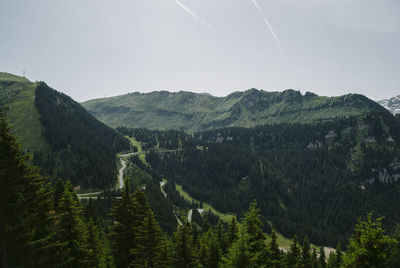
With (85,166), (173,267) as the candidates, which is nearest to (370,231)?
(173,267)

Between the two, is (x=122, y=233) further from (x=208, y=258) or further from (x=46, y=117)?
(x=46, y=117)

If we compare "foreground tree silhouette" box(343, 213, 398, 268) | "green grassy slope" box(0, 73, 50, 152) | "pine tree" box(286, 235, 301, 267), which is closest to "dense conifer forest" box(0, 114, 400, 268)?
"foreground tree silhouette" box(343, 213, 398, 268)

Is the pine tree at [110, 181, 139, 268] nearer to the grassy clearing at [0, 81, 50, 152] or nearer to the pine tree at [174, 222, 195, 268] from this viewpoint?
the pine tree at [174, 222, 195, 268]

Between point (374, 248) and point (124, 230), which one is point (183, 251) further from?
point (374, 248)

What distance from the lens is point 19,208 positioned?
1611cm

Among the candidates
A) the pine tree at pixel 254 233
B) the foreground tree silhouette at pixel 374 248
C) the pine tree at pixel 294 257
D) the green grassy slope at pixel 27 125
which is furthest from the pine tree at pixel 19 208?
the green grassy slope at pixel 27 125

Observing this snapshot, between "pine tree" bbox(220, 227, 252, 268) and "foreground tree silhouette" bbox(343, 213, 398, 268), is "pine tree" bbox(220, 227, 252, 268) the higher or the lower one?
the lower one

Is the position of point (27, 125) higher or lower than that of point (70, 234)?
higher

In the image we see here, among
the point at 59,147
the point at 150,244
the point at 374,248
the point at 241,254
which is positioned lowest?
the point at 150,244

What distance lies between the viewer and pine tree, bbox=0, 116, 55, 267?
51.5ft

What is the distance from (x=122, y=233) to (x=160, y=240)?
518cm

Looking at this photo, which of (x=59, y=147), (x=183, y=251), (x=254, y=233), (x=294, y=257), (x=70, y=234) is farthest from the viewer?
(x=59, y=147)

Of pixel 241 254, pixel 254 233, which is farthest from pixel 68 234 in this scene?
pixel 254 233

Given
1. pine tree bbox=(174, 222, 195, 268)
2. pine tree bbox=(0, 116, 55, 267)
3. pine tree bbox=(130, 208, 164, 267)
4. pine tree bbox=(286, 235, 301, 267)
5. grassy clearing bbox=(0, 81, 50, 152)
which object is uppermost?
grassy clearing bbox=(0, 81, 50, 152)
